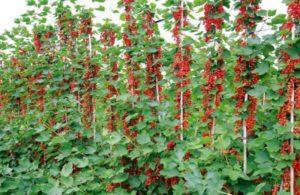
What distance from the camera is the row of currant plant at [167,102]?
3.35 metres

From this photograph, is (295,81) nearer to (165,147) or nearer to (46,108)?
(165,147)

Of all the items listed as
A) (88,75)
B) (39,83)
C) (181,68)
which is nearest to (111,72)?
(88,75)

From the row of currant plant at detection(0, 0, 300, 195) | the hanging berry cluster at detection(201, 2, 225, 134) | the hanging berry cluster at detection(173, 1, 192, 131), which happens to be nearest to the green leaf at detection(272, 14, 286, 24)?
the row of currant plant at detection(0, 0, 300, 195)

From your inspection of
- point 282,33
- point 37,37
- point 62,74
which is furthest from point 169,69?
point 37,37

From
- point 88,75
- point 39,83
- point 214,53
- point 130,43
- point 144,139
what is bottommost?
point 144,139

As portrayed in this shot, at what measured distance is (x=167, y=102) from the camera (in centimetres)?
459

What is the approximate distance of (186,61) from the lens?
442 centimetres

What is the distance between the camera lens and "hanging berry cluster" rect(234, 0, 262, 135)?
3.52 meters

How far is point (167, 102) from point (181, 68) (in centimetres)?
42

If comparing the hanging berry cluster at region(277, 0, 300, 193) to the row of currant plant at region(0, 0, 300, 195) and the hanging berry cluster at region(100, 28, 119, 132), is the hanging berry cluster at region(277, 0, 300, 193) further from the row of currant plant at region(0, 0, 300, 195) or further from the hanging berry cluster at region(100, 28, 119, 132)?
the hanging berry cluster at region(100, 28, 119, 132)

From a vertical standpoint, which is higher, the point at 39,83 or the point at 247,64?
the point at 247,64

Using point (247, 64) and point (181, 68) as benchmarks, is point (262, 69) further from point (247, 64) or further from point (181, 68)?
point (181, 68)

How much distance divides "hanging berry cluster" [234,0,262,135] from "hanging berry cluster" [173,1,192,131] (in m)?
0.90

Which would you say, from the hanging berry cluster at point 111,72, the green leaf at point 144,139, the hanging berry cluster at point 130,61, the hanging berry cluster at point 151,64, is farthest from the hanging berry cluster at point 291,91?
the hanging berry cluster at point 111,72
